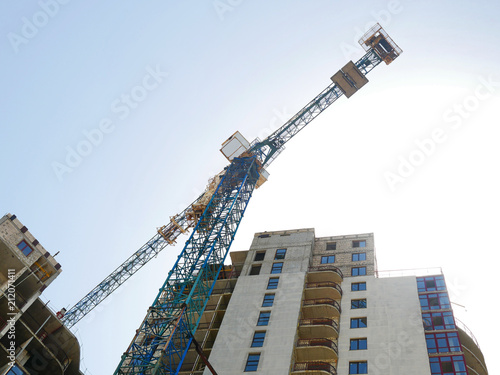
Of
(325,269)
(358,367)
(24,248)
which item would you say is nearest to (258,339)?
(358,367)

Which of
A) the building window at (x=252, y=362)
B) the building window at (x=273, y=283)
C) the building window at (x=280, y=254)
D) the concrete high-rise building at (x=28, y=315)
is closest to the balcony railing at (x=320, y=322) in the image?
the building window at (x=273, y=283)

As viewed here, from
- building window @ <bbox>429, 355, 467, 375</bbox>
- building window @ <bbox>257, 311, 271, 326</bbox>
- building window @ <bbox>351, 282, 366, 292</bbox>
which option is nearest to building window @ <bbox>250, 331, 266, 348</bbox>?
building window @ <bbox>257, 311, 271, 326</bbox>

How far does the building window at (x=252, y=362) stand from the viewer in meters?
44.1

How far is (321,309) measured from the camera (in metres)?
49.7

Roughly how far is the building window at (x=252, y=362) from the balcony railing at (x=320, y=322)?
6.43m

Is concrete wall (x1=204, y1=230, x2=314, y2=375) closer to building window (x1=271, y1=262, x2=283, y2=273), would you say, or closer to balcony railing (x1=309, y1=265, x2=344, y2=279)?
building window (x1=271, y1=262, x2=283, y2=273)

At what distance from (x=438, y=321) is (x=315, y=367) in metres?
12.5

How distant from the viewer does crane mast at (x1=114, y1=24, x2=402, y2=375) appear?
42.3m

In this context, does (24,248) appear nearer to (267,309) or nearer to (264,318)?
(264,318)

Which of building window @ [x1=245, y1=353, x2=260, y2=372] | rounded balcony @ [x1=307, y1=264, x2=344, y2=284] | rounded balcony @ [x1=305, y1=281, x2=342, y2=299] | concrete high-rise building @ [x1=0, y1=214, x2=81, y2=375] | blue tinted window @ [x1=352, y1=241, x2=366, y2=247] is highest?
blue tinted window @ [x1=352, y1=241, x2=366, y2=247]

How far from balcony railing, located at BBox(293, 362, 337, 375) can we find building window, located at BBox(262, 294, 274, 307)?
7830mm

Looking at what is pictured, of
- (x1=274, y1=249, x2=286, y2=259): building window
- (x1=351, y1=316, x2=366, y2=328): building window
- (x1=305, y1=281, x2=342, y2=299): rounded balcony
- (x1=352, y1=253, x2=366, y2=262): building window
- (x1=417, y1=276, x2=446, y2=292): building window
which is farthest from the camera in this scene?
(x1=274, y1=249, x2=286, y2=259): building window

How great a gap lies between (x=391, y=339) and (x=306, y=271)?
43.1ft

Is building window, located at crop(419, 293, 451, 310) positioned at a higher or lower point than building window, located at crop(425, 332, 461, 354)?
higher
